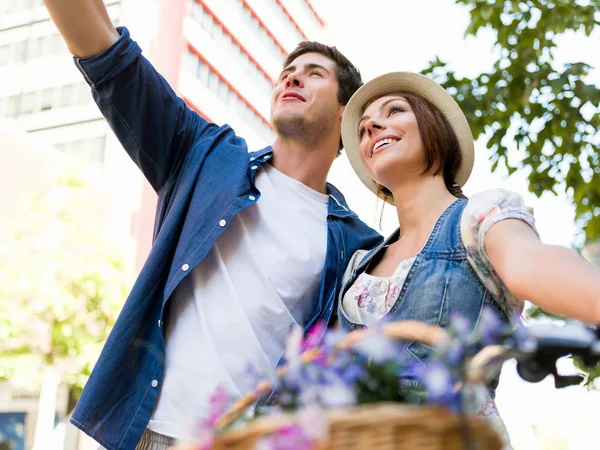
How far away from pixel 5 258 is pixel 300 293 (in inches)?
455

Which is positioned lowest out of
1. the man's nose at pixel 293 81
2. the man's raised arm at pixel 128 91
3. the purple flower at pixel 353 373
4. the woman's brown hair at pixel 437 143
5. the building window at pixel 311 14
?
the purple flower at pixel 353 373

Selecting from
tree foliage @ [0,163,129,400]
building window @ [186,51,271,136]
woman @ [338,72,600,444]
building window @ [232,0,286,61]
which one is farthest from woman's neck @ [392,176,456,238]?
building window @ [232,0,286,61]

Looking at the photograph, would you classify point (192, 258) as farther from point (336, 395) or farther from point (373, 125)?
point (336, 395)

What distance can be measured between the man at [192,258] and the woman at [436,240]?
0.22 meters

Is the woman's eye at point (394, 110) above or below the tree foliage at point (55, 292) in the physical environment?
below

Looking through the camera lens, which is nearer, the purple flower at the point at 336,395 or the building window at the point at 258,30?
the purple flower at the point at 336,395

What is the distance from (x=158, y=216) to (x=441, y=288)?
120 cm

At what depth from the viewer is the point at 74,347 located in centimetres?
1266

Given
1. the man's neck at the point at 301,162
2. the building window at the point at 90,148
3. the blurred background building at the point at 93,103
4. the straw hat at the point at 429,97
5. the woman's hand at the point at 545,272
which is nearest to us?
A: the woman's hand at the point at 545,272

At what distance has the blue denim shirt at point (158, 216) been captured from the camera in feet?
7.01

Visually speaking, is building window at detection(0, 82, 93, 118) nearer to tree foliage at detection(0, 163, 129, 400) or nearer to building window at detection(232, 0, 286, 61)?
tree foliage at detection(0, 163, 129, 400)

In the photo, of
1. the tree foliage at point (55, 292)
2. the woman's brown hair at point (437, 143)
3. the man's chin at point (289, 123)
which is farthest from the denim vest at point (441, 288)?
the tree foliage at point (55, 292)

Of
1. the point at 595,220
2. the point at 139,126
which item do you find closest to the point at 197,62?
the point at 595,220

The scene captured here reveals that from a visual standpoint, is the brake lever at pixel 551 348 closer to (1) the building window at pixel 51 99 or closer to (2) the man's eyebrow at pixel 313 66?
(2) the man's eyebrow at pixel 313 66
